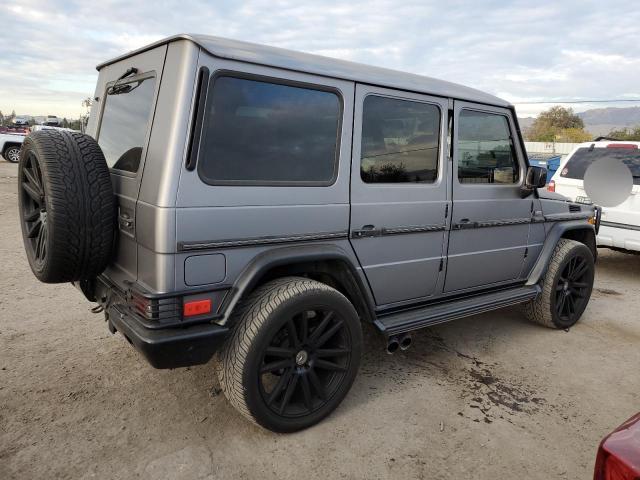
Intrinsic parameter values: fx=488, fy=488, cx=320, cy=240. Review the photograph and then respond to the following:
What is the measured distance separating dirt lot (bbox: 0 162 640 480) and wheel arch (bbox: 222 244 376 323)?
0.73 meters

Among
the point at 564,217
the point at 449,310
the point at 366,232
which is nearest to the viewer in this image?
the point at 366,232

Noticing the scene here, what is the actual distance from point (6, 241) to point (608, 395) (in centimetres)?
771

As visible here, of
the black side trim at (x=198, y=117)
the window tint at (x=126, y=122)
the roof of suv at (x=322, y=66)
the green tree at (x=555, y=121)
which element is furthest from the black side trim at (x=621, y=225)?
the green tree at (x=555, y=121)

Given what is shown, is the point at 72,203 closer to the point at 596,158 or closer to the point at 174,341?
the point at 174,341

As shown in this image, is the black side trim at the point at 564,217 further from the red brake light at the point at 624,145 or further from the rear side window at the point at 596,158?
the red brake light at the point at 624,145

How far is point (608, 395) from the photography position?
3.44m

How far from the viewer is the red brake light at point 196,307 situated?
95.1 inches

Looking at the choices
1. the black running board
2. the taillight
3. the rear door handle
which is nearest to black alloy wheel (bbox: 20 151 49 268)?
the rear door handle

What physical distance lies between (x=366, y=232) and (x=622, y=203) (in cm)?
486

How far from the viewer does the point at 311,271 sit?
2.92m

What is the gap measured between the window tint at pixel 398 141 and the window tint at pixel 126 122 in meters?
1.29

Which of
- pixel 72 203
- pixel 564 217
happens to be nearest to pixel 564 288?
pixel 564 217

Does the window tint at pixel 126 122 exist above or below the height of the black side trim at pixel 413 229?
above

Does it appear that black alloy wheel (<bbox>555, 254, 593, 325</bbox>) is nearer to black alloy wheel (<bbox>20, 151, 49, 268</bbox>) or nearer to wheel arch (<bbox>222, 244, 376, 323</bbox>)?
wheel arch (<bbox>222, 244, 376, 323</bbox>)
